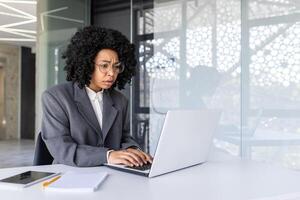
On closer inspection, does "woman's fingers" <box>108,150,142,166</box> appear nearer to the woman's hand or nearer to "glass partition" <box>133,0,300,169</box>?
the woman's hand

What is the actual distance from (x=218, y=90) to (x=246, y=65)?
15.1 inches

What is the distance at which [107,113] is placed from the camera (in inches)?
65.7

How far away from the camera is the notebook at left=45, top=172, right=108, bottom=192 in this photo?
0.95 metres

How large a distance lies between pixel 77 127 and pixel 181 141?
554 millimetres

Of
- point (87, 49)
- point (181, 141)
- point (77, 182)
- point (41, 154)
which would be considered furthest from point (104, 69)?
point (77, 182)

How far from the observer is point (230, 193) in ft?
3.18

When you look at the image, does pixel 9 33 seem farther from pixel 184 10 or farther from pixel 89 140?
pixel 89 140

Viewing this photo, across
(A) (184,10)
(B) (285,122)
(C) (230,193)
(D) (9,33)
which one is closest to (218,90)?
(B) (285,122)

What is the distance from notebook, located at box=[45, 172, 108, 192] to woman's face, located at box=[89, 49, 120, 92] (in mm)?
631

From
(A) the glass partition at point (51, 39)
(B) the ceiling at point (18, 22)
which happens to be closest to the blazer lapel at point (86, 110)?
(A) the glass partition at point (51, 39)

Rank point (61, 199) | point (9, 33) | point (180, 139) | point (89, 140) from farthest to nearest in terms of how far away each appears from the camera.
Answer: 1. point (9, 33)
2. point (89, 140)
3. point (180, 139)
4. point (61, 199)

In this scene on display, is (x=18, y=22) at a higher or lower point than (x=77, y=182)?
higher

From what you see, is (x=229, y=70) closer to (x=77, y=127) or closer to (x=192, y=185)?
(x=77, y=127)

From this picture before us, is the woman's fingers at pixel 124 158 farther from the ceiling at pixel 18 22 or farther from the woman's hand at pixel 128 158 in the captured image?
the ceiling at pixel 18 22
